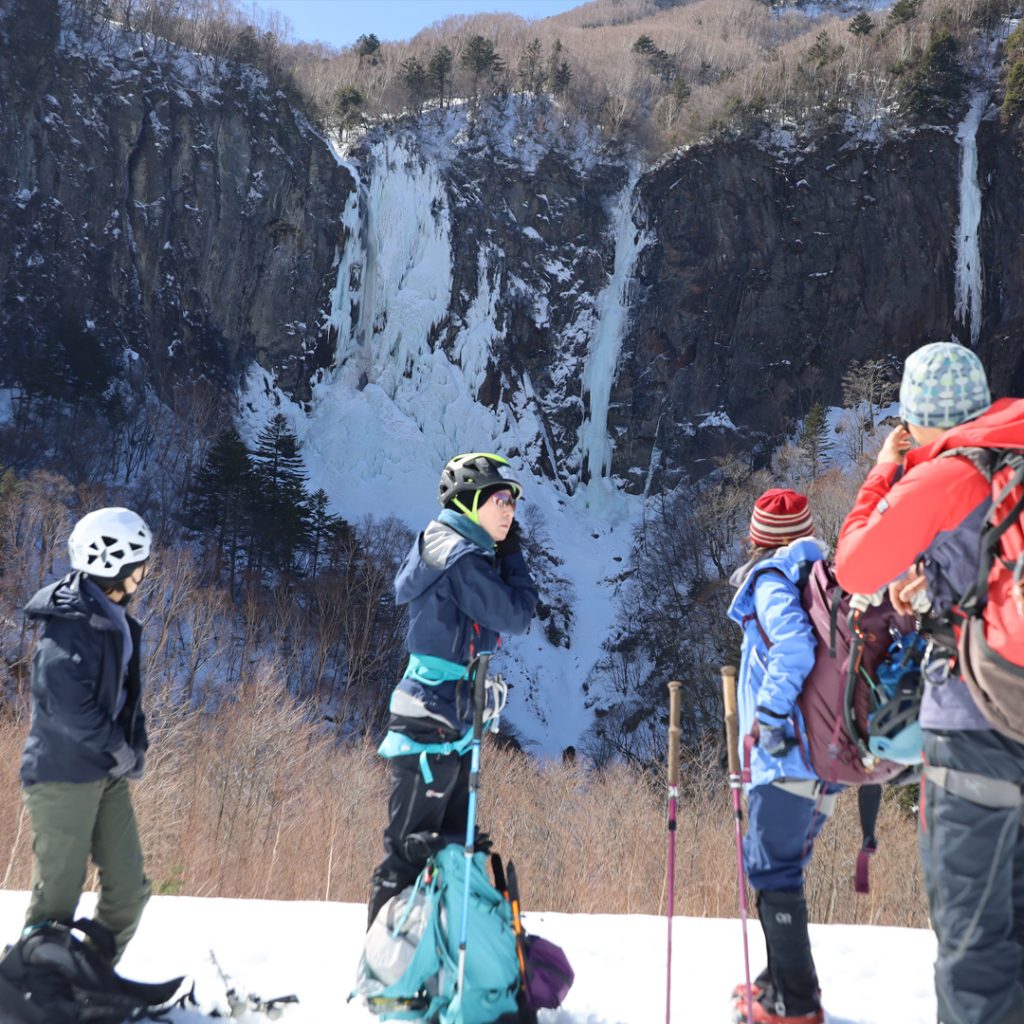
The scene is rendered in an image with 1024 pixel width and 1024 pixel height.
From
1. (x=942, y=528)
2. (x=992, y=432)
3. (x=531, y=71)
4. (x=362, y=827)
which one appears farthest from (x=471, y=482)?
(x=531, y=71)

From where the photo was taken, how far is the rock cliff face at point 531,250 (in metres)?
38.2

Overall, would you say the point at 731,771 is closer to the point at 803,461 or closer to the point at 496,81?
the point at 803,461

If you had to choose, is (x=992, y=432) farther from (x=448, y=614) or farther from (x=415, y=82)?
(x=415, y=82)

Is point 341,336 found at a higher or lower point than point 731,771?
higher

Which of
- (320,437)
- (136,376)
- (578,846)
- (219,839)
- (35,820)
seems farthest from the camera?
(320,437)

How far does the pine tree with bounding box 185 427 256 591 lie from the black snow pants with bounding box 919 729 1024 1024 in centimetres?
3109

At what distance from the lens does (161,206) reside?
39.3 m

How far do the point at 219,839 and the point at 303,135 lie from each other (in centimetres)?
3428

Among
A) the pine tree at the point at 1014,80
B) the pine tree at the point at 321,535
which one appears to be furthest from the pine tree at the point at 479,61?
the pine tree at the point at 321,535

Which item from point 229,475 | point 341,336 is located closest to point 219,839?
point 229,475

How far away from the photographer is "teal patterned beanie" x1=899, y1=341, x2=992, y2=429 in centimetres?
259

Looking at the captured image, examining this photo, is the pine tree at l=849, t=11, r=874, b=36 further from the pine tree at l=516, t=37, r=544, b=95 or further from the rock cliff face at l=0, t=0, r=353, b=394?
the rock cliff face at l=0, t=0, r=353, b=394

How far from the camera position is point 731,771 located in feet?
11.7

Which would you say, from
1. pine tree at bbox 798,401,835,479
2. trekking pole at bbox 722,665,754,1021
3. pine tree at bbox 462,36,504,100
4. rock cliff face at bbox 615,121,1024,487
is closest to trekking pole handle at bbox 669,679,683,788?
trekking pole at bbox 722,665,754,1021
